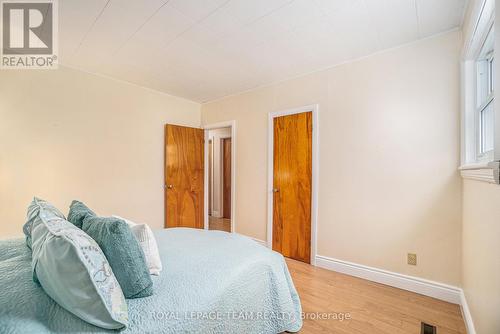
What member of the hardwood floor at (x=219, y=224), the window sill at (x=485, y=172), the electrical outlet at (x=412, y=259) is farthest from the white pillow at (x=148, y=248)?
the hardwood floor at (x=219, y=224)

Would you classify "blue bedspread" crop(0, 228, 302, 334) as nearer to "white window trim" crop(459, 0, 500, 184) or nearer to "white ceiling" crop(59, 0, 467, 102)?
"white window trim" crop(459, 0, 500, 184)

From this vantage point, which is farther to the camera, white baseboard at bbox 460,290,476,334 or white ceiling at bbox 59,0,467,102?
white ceiling at bbox 59,0,467,102

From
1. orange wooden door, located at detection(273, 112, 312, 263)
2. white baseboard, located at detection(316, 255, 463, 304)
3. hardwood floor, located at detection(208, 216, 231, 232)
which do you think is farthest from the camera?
hardwood floor, located at detection(208, 216, 231, 232)

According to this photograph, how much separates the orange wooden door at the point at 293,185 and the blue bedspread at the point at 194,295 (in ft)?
4.59

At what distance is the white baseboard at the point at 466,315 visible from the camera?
1547 mm

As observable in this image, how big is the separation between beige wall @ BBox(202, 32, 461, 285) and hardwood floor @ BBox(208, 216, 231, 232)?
236 cm

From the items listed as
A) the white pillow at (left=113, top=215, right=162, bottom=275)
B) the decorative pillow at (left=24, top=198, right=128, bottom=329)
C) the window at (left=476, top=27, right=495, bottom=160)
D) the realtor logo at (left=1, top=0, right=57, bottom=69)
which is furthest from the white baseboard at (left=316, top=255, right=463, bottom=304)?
the realtor logo at (left=1, top=0, right=57, bottom=69)

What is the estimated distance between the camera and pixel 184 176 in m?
3.93

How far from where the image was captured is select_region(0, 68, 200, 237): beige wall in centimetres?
250

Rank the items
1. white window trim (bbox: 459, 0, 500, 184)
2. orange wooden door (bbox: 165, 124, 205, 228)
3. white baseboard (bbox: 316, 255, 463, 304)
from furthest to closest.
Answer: orange wooden door (bbox: 165, 124, 205, 228)
white baseboard (bbox: 316, 255, 463, 304)
white window trim (bbox: 459, 0, 500, 184)

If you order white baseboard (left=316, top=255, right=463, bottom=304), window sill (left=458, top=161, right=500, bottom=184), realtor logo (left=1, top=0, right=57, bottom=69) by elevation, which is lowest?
white baseboard (left=316, top=255, right=463, bottom=304)

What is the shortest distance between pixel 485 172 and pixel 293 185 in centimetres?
197

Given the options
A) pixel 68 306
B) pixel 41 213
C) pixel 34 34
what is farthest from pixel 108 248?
pixel 34 34

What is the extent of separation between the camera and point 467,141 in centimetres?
190
